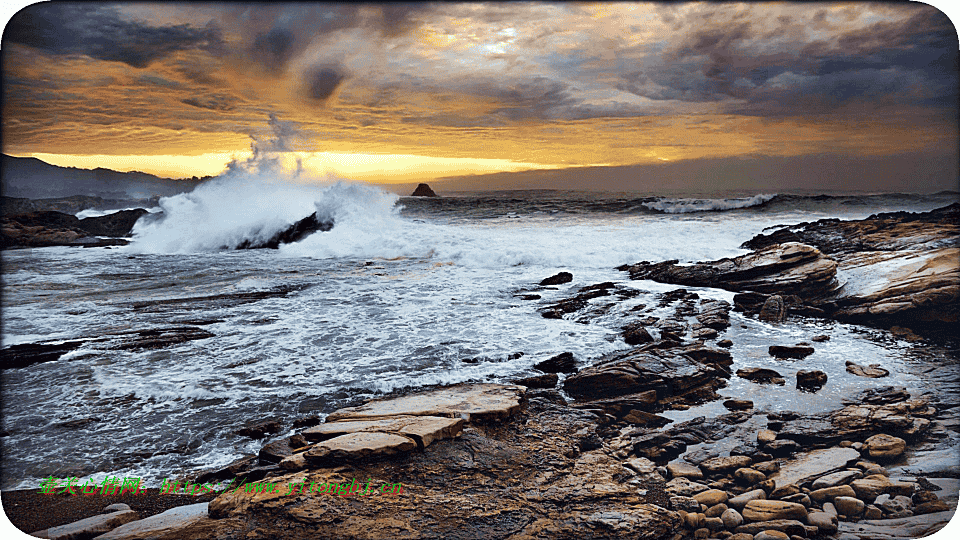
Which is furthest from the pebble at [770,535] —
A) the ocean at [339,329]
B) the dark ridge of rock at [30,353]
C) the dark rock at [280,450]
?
the dark ridge of rock at [30,353]

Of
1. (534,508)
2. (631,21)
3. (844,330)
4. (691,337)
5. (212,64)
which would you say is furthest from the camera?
(691,337)

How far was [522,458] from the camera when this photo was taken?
7.65 feet

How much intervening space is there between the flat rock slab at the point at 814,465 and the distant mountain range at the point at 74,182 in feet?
14.8

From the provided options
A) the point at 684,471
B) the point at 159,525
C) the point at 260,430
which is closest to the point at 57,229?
the point at 260,430

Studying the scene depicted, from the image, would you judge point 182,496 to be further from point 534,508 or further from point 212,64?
point 212,64

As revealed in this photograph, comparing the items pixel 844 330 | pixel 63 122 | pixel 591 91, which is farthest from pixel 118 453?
pixel 844 330

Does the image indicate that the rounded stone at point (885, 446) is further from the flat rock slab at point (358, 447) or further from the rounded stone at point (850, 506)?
the flat rock slab at point (358, 447)

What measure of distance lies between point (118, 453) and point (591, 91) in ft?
11.6

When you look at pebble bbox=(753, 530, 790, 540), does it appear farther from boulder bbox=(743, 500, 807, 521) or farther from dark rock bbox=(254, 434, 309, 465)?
dark rock bbox=(254, 434, 309, 465)

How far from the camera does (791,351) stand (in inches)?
134

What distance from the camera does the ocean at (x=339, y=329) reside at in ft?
9.16

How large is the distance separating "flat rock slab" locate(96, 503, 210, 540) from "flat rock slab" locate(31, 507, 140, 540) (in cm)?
7

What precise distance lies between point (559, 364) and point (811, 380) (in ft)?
5.30

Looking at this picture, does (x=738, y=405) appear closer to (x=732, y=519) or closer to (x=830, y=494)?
(x=830, y=494)
